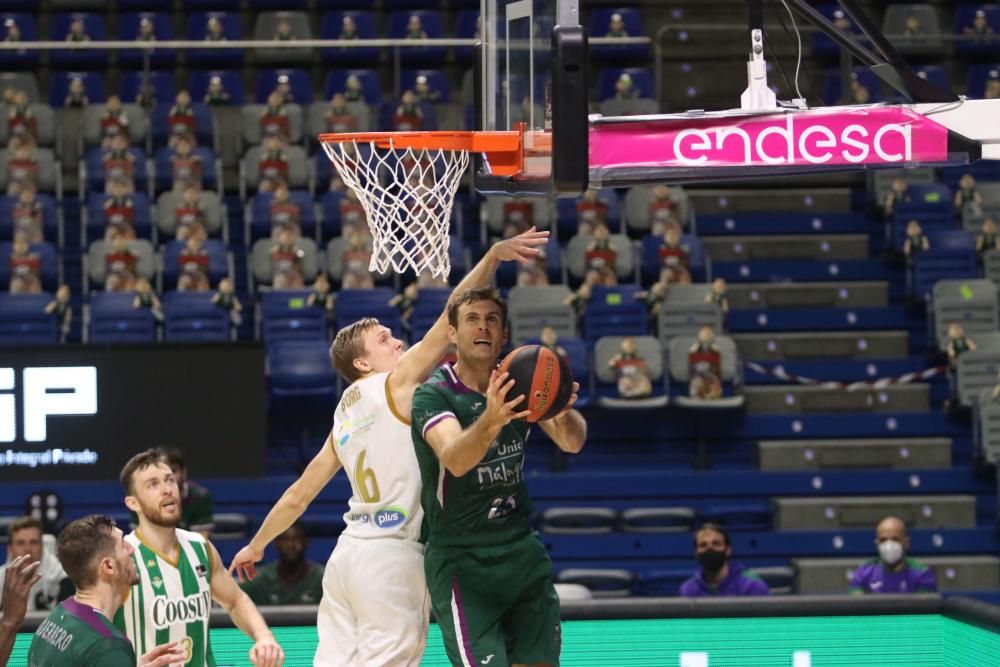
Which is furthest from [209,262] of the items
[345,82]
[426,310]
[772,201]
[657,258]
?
[772,201]

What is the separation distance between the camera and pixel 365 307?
1462 cm

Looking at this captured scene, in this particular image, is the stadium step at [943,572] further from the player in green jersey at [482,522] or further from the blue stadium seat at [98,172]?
the blue stadium seat at [98,172]

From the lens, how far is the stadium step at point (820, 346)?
15.3m

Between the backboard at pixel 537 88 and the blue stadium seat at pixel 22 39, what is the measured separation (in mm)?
12315

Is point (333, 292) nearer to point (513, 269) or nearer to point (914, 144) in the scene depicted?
point (513, 269)

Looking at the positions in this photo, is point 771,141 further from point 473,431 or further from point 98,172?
point 98,172

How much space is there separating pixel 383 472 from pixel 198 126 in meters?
11.5

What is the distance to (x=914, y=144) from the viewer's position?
600 cm

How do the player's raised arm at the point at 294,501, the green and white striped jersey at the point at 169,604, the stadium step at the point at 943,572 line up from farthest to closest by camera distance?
the stadium step at the point at 943,572 < the player's raised arm at the point at 294,501 < the green and white striped jersey at the point at 169,604

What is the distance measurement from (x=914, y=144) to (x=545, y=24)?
5.09 ft

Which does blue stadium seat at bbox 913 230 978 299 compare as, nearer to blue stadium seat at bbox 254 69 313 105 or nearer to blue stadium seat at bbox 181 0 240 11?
blue stadium seat at bbox 254 69 313 105

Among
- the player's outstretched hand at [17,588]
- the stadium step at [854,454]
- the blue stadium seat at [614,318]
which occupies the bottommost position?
the stadium step at [854,454]

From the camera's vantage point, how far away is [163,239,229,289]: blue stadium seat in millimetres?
15484

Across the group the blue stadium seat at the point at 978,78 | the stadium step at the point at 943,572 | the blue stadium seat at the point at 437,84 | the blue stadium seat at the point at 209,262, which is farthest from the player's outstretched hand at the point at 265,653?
the blue stadium seat at the point at 978,78
